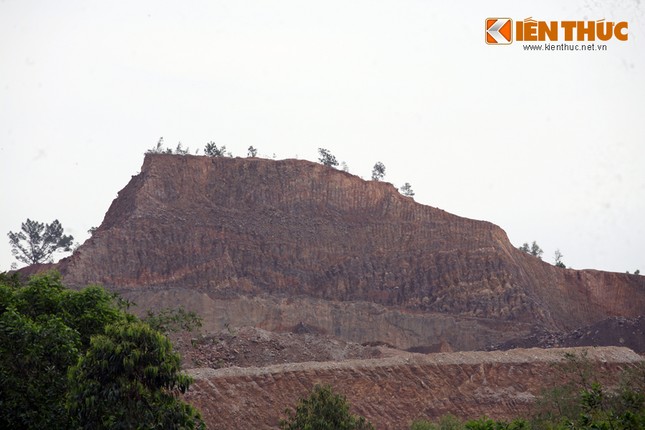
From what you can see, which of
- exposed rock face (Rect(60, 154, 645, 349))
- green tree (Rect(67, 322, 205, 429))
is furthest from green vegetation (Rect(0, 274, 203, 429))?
exposed rock face (Rect(60, 154, 645, 349))

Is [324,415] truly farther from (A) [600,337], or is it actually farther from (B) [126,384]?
(A) [600,337]

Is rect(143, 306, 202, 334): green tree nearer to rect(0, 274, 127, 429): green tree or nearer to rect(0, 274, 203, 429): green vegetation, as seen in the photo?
rect(0, 274, 203, 429): green vegetation

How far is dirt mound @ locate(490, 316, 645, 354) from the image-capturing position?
80.6 metres

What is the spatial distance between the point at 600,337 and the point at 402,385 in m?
24.7

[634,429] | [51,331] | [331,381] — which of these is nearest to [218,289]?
[331,381]

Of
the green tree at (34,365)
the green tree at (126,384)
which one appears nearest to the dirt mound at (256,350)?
the green tree at (34,365)

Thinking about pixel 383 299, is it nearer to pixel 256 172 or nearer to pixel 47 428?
pixel 256 172

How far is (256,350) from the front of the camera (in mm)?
66688

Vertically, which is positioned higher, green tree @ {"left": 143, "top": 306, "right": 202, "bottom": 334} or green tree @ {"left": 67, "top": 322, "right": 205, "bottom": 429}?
green tree @ {"left": 143, "top": 306, "right": 202, "bottom": 334}

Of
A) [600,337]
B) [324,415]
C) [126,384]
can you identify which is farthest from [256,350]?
[126,384]

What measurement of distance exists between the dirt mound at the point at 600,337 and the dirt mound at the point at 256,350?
50.1 ft

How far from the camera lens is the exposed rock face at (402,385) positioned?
55.2 meters

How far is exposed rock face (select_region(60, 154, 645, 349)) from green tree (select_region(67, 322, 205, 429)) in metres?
54.3

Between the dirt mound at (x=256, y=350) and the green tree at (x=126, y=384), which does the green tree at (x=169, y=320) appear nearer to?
the dirt mound at (x=256, y=350)
